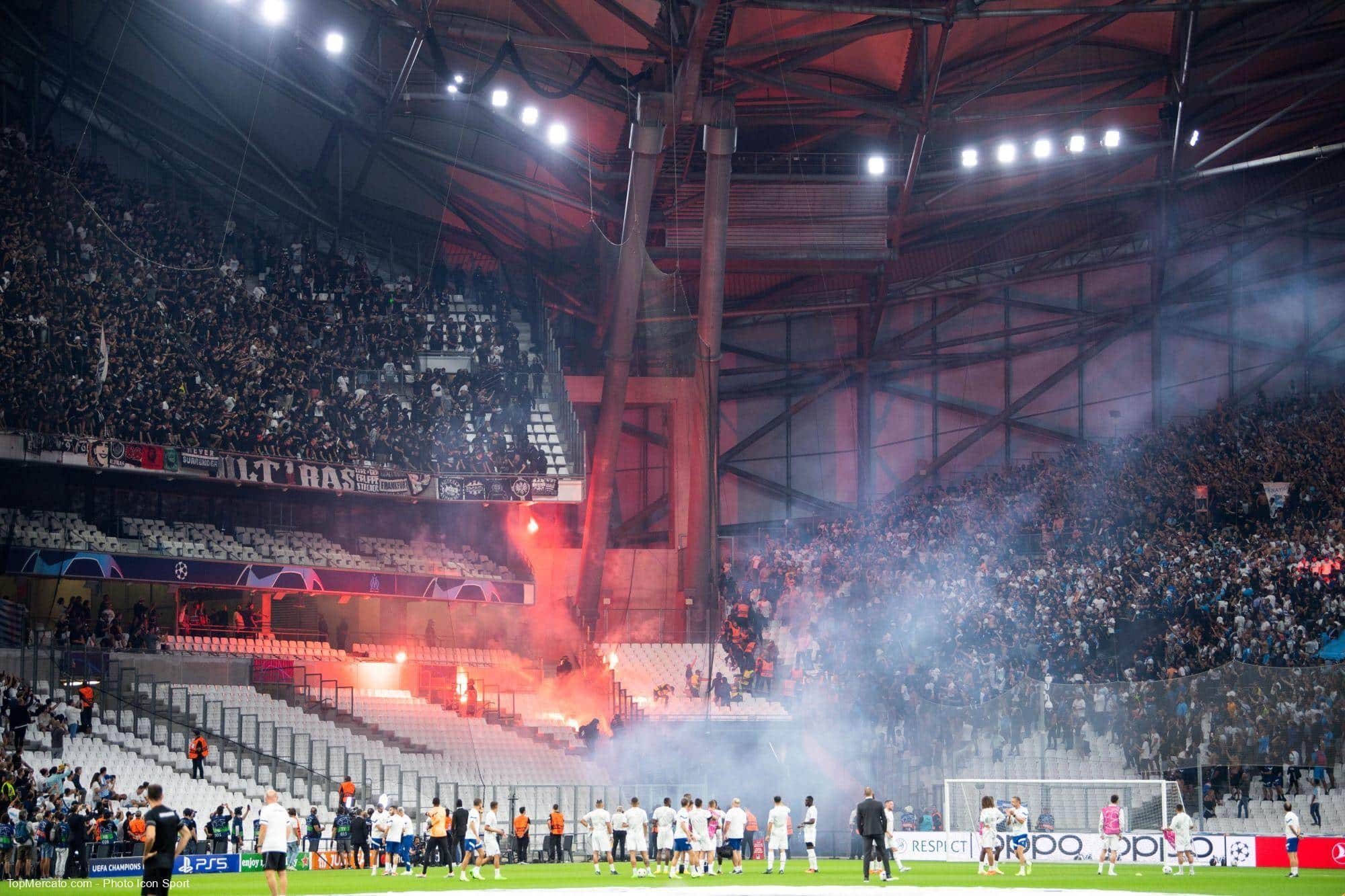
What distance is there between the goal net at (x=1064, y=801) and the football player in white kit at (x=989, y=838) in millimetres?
3276

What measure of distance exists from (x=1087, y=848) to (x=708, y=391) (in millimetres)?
19962

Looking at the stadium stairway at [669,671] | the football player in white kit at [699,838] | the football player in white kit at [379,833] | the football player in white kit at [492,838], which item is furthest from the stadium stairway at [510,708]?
the football player in white kit at [699,838]

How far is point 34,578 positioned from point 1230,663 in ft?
A: 102

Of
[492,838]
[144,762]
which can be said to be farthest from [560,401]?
[492,838]

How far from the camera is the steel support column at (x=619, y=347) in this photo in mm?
43656

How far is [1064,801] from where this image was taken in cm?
3403

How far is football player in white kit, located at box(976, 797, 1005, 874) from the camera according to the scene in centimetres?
2962

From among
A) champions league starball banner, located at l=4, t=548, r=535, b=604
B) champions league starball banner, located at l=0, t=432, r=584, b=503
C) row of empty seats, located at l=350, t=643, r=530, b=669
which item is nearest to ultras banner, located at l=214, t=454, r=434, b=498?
champions league starball banner, located at l=0, t=432, r=584, b=503

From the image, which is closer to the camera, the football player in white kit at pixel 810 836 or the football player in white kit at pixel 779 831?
the football player in white kit at pixel 779 831

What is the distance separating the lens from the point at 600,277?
52.8 meters

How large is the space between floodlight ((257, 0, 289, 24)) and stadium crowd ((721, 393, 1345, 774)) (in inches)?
893

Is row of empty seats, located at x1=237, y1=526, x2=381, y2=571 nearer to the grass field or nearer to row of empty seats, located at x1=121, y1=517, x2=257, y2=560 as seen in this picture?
row of empty seats, located at x1=121, y1=517, x2=257, y2=560

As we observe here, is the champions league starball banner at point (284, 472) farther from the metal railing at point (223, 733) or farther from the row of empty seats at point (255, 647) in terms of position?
the metal railing at point (223, 733)

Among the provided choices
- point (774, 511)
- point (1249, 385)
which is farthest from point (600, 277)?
point (1249, 385)
